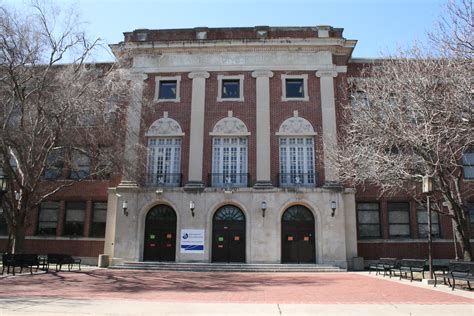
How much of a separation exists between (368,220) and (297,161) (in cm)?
584

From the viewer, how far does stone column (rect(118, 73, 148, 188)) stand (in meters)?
23.2

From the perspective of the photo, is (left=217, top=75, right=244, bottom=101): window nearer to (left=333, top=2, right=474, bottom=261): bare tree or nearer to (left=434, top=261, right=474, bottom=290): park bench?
(left=333, top=2, right=474, bottom=261): bare tree

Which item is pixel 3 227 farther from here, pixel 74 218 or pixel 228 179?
pixel 228 179

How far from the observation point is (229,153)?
26.0 meters

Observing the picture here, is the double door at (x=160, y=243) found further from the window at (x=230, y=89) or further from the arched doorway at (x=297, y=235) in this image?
the window at (x=230, y=89)

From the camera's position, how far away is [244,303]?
1080cm

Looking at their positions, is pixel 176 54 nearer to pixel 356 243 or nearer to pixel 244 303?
pixel 356 243

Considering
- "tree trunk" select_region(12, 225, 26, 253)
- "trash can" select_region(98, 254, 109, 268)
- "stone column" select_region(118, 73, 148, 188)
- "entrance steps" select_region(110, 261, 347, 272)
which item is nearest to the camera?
"tree trunk" select_region(12, 225, 26, 253)

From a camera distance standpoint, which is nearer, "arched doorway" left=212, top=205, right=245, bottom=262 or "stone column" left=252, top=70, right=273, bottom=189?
"arched doorway" left=212, top=205, right=245, bottom=262

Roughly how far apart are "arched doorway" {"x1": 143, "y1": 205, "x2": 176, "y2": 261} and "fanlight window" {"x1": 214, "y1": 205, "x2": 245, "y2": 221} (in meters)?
2.73

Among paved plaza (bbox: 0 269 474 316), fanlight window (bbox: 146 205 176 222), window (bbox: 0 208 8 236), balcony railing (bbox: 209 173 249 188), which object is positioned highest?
balcony railing (bbox: 209 173 249 188)

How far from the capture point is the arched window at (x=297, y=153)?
25.3 metres

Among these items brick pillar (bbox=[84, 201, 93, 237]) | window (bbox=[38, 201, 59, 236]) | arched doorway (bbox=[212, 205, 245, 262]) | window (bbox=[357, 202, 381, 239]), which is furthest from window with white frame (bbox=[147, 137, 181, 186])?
window (bbox=[357, 202, 381, 239])

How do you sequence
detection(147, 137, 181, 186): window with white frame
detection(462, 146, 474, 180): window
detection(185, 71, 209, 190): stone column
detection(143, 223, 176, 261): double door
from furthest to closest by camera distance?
detection(462, 146, 474, 180): window, detection(147, 137, 181, 186): window with white frame, detection(185, 71, 209, 190): stone column, detection(143, 223, 176, 261): double door
